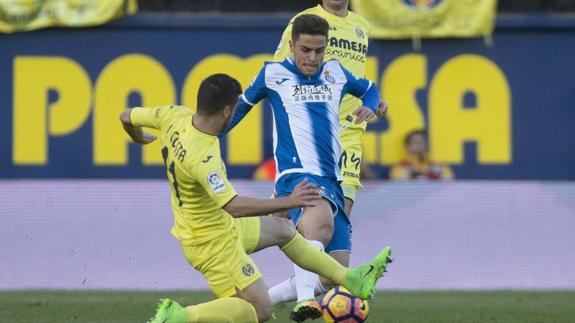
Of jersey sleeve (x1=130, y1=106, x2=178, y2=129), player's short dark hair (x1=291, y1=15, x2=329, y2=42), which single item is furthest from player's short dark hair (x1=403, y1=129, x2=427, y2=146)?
jersey sleeve (x1=130, y1=106, x2=178, y2=129)

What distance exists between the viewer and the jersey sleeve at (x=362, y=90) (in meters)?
8.45

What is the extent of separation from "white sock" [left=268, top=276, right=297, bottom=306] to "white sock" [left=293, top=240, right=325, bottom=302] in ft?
0.62

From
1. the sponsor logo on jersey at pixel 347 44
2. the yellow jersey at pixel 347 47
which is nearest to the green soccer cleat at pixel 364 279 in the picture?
the yellow jersey at pixel 347 47

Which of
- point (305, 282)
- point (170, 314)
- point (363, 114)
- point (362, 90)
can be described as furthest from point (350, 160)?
point (170, 314)

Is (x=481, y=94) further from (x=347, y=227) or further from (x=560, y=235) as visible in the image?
(x=347, y=227)

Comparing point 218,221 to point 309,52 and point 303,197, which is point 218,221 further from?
point 309,52

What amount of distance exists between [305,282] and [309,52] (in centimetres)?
141

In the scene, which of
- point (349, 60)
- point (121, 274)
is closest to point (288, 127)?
point (349, 60)

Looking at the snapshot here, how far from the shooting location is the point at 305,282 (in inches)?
317

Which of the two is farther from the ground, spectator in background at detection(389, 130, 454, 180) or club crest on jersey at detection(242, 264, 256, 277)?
spectator in background at detection(389, 130, 454, 180)

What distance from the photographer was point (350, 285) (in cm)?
772

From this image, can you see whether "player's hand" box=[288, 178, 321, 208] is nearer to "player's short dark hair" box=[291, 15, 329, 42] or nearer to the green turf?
"player's short dark hair" box=[291, 15, 329, 42]

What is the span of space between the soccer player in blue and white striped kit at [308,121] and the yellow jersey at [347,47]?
0.51 meters

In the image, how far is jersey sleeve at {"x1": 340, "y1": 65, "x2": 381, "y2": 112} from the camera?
8.45 m
